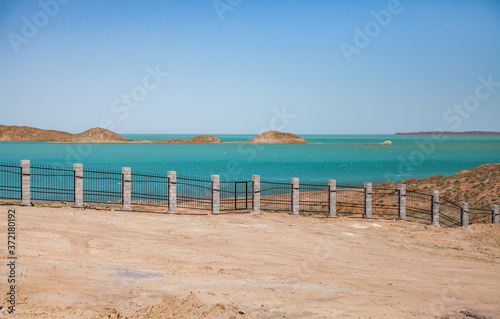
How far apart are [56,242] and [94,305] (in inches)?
233

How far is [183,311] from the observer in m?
9.76

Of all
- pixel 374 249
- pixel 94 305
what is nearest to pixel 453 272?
pixel 374 249

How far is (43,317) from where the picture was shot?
9.48 m

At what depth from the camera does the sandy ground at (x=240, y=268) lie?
34.5 feet

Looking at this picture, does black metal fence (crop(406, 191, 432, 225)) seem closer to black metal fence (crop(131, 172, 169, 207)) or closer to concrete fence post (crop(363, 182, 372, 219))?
concrete fence post (crop(363, 182, 372, 219))

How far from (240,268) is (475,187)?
27.0m

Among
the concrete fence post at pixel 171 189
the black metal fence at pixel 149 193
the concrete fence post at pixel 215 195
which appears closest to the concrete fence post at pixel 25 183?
the black metal fence at pixel 149 193

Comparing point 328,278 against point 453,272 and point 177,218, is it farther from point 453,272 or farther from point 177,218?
point 177,218

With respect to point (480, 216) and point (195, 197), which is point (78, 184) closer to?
point (195, 197)

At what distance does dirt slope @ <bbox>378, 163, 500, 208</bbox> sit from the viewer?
1231 inches

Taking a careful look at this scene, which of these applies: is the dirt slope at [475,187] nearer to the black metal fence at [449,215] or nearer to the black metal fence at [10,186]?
the black metal fence at [449,215]

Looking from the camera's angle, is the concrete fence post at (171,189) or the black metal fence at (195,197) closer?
the concrete fence post at (171,189)

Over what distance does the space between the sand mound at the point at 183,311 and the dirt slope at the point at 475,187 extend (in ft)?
86.3

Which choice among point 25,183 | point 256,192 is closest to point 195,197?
point 256,192
